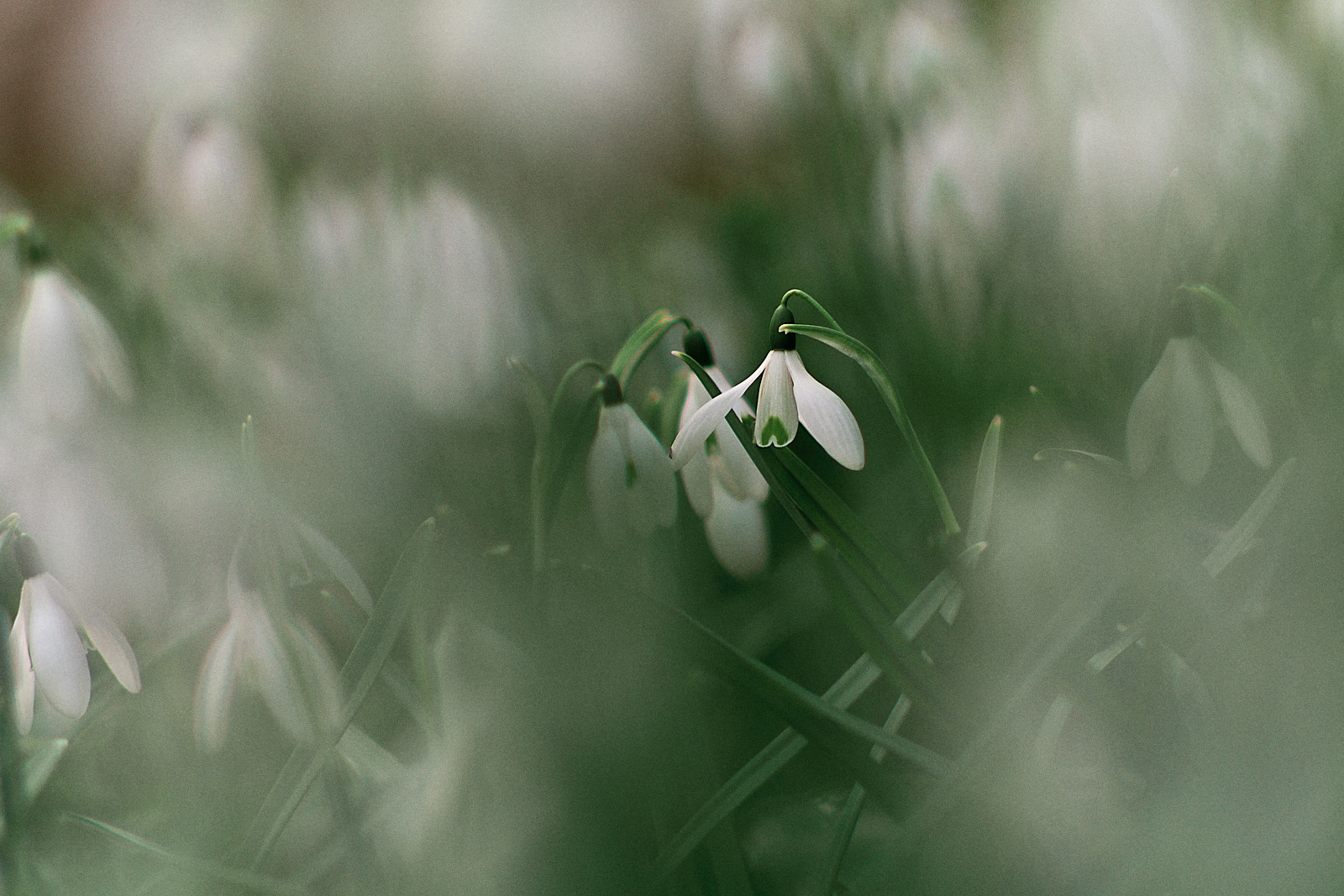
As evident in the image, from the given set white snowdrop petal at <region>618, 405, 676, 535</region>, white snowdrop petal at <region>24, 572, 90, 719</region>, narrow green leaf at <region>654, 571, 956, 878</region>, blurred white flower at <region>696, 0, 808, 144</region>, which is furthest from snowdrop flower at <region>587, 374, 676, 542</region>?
blurred white flower at <region>696, 0, 808, 144</region>

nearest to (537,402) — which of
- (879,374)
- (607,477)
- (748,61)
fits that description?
(607,477)

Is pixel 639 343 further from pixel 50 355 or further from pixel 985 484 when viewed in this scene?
pixel 50 355

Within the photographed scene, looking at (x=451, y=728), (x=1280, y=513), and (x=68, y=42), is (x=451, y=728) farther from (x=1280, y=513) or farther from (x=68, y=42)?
(x=68, y=42)

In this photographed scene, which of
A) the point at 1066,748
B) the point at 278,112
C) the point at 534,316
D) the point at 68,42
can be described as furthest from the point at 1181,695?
the point at 68,42

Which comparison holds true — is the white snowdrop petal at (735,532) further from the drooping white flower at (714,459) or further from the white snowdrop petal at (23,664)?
the white snowdrop petal at (23,664)

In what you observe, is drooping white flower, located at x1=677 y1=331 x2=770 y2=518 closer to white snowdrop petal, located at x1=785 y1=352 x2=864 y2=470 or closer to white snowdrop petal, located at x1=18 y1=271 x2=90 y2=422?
white snowdrop petal, located at x1=785 y1=352 x2=864 y2=470

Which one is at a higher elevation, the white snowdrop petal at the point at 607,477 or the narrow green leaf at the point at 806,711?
the white snowdrop petal at the point at 607,477

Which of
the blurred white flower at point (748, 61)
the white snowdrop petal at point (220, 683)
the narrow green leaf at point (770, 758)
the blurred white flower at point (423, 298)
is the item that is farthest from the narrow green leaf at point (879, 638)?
the blurred white flower at point (748, 61)

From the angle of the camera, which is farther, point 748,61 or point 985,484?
point 748,61
